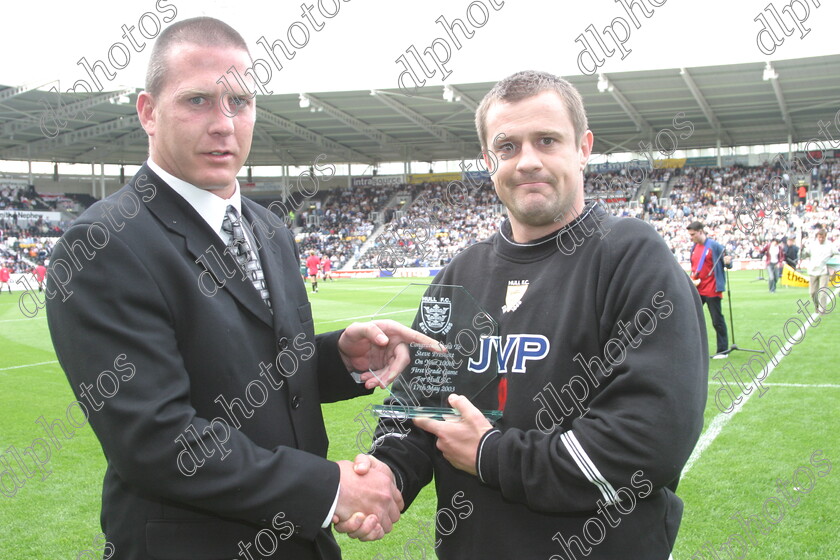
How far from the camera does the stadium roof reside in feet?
108

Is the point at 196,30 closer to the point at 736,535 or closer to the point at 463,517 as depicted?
the point at 463,517

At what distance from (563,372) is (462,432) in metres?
0.36

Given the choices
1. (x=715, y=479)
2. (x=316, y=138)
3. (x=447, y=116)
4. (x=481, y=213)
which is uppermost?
(x=447, y=116)

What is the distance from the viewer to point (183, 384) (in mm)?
1833

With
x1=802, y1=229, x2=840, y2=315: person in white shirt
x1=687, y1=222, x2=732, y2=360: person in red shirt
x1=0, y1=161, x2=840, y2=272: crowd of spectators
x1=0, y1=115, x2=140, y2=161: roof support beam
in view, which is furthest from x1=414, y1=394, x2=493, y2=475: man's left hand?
x1=0, y1=115, x2=140, y2=161: roof support beam

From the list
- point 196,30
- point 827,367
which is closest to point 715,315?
point 827,367

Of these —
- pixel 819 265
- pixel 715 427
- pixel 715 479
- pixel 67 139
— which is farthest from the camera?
pixel 67 139

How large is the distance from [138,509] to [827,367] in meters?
9.41

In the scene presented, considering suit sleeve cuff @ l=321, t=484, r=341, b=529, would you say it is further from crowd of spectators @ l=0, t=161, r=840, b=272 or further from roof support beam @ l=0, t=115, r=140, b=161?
roof support beam @ l=0, t=115, r=140, b=161

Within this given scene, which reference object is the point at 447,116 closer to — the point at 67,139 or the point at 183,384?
the point at 67,139

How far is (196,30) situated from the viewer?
2.05 metres

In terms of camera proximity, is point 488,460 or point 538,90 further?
point 538,90

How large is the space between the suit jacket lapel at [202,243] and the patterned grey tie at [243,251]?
56mm

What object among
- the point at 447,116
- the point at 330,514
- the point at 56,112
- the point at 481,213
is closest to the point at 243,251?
the point at 330,514
